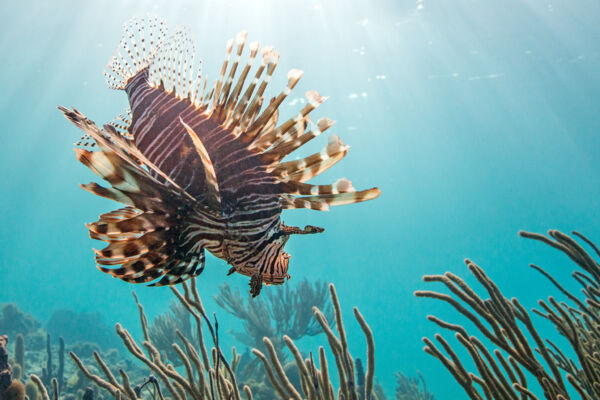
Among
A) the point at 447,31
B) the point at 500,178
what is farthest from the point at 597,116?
the point at 447,31

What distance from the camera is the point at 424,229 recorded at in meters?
71.6

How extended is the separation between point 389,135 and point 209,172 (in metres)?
39.5

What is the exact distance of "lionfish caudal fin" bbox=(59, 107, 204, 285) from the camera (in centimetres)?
124

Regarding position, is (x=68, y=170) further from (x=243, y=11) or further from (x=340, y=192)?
(x=340, y=192)

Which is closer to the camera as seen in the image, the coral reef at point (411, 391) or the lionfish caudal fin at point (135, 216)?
the lionfish caudal fin at point (135, 216)

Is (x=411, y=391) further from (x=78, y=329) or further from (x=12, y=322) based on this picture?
(x=78, y=329)

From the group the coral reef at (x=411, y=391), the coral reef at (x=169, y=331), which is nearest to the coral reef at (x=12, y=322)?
the coral reef at (x=169, y=331)

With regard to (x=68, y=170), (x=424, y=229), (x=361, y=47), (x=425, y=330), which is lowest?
(x=425, y=330)

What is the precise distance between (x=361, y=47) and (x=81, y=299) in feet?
244

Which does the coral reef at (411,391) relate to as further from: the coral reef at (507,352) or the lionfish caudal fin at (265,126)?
the lionfish caudal fin at (265,126)

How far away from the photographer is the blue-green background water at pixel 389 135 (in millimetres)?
21469

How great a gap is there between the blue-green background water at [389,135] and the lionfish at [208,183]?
937 centimetres

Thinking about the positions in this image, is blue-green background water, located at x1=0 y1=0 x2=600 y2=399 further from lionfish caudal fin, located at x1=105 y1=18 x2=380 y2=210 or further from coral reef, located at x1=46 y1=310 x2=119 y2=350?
coral reef, located at x1=46 y1=310 x2=119 y2=350

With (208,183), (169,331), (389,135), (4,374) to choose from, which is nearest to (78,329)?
(169,331)
